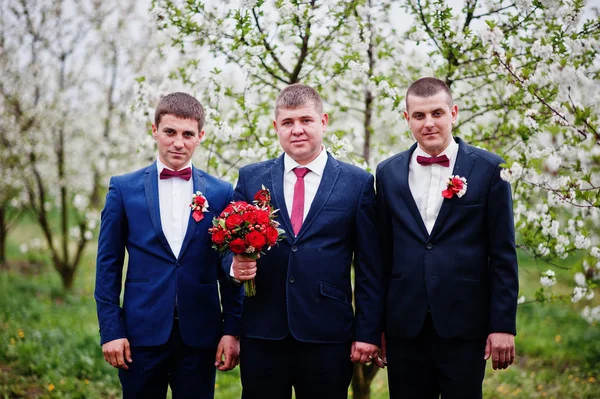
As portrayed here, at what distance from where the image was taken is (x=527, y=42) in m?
4.11

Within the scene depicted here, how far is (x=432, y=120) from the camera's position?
3168 mm

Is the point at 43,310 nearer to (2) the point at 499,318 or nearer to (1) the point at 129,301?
(1) the point at 129,301

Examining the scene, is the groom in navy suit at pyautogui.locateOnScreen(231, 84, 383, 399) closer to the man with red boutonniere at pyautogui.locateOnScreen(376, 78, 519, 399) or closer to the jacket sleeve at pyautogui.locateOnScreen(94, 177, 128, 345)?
the man with red boutonniere at pyautogui.locateOnScreen(376, 78, 519, 399)

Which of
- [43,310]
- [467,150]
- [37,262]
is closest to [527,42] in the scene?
[467,150]

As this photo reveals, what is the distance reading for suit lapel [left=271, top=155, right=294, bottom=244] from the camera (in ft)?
10.3

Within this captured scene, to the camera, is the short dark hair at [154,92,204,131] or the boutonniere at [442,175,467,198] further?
the short dark hair at [154,92,204,131]

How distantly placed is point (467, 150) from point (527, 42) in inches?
59.5

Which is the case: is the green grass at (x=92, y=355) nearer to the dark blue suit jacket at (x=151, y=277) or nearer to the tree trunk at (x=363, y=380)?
the tree trunk at (x=363, y=380)

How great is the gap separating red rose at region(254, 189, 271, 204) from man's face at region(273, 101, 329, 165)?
31 cm

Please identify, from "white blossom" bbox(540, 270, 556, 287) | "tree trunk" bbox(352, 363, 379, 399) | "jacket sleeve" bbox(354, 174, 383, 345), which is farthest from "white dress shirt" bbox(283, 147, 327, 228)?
"white blossom" bbox(540, 270, 556, 287)

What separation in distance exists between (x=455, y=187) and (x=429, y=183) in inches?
9.1

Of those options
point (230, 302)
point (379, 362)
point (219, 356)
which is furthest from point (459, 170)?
point (219, 356)

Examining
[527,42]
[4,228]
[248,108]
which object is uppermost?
[527,42]

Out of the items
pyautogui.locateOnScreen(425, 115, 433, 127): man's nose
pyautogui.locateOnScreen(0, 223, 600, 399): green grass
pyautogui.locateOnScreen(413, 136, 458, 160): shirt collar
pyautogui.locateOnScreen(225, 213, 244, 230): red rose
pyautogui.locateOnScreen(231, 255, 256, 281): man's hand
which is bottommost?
pyautogui.locateOnScreen(0, 223, 600, 399): green grass
